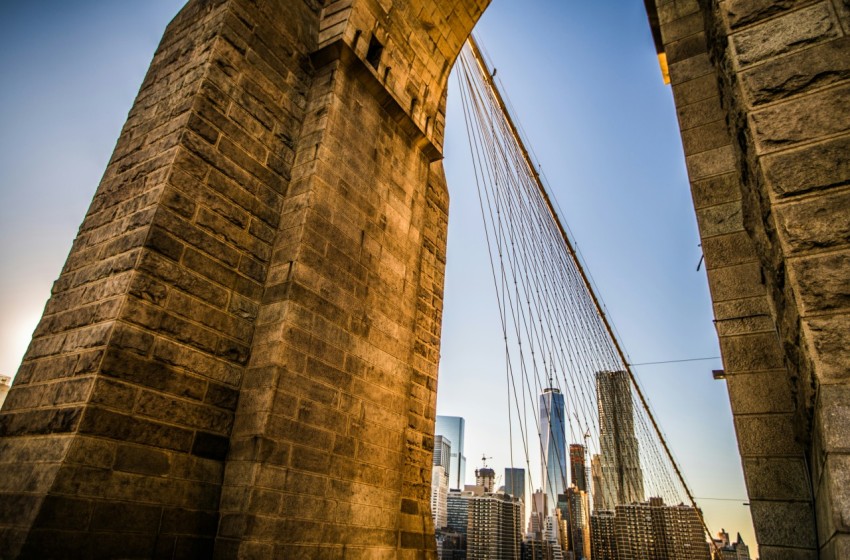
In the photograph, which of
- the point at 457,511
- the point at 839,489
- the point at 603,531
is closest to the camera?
the point at 839,489

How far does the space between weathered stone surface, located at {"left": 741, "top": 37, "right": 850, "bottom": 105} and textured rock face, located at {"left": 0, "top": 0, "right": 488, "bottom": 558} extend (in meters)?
2.91

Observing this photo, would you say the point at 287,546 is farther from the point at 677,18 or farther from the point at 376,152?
the point at 677,18

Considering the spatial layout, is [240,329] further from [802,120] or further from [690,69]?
[690,69]

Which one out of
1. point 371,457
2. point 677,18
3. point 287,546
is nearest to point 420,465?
point 371,457

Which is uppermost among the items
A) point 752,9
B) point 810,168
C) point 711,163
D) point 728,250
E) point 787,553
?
point 711,163

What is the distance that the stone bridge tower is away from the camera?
59.7 inches

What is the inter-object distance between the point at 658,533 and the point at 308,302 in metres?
79.4

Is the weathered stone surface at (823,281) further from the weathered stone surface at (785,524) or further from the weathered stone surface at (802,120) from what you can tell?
the weathered stone surface at (785,524)

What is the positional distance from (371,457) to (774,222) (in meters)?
3.30

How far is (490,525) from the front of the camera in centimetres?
7675

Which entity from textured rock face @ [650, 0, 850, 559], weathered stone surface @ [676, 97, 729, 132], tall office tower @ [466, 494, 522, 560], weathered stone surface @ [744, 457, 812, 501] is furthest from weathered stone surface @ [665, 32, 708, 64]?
tall office tower @ [466, 494, 522, 560]

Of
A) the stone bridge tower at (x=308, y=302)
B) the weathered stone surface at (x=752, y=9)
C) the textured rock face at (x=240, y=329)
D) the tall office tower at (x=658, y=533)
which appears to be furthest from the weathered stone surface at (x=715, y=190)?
the tall office tower at (x=658, y=533)

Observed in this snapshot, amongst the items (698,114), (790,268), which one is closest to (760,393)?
(790,268)

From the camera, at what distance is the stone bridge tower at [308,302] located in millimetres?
1517
